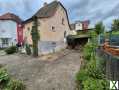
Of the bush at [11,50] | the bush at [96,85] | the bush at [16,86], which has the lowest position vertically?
the bush at [16,86]

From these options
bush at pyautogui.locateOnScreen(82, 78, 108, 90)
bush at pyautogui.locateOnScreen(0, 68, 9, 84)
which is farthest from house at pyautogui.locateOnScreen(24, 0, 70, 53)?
bush at pyautogui.locateOnScreen(82, 78, 108, 90)

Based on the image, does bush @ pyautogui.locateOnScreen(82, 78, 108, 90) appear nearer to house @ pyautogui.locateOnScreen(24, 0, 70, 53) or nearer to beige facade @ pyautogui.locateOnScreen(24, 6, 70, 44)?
house @ pyautogui.locateOnScreen(24, 0, 70, 53)

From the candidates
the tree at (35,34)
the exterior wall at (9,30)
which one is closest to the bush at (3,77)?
the tree at (35,34)

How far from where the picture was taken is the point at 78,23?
153 feet

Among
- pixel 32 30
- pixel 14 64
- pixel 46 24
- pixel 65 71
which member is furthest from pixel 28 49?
pixel 65 71

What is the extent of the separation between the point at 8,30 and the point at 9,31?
280 mm

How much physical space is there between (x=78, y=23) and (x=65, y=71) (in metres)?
32.0

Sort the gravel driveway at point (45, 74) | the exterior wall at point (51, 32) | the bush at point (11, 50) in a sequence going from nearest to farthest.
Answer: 1. the gravel driveway at point (45, 74)
2. the exterior wall at point (51, 32)
3. the bush at point (11, 50)

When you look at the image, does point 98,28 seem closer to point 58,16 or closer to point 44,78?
point 58,16

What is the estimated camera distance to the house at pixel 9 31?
35500 mm

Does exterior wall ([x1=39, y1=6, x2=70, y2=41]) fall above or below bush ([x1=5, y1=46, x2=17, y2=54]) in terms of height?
above

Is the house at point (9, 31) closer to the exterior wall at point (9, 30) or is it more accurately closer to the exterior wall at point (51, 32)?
the exterior wall at point (9, 30)

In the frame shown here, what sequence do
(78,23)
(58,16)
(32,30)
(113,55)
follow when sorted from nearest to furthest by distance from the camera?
1. (113,55)
2. (32,30)
3. (58,16)
4. (78,23)

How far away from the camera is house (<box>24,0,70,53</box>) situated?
24.6m
